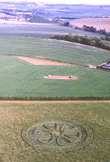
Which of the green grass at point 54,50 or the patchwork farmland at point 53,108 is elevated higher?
the green grass at point 54,50

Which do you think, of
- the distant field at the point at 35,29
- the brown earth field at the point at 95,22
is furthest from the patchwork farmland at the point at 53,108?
the brown earth field at the point at 95,22

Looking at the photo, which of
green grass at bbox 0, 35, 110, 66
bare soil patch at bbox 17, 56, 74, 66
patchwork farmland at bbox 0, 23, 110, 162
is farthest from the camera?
green grass at bbox 0, 35, 110, 66

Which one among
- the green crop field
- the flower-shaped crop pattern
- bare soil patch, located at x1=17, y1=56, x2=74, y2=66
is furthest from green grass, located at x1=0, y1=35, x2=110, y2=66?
the flower-shaped crop pattern

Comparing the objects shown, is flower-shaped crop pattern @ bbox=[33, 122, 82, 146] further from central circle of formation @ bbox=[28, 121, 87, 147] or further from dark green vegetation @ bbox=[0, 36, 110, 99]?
dark green vegetation @ bbox=[0, 36, 110, 99]

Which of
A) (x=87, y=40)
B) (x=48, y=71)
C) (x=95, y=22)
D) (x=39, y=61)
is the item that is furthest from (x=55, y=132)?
(x=95, y=22)

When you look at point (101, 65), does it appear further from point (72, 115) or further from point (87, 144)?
point (87, 144)

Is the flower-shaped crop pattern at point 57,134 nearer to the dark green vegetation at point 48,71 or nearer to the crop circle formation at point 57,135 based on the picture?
the crop circle formation at point 57,135

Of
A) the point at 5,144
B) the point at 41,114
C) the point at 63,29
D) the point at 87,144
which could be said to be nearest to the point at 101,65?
the point at 63,29
